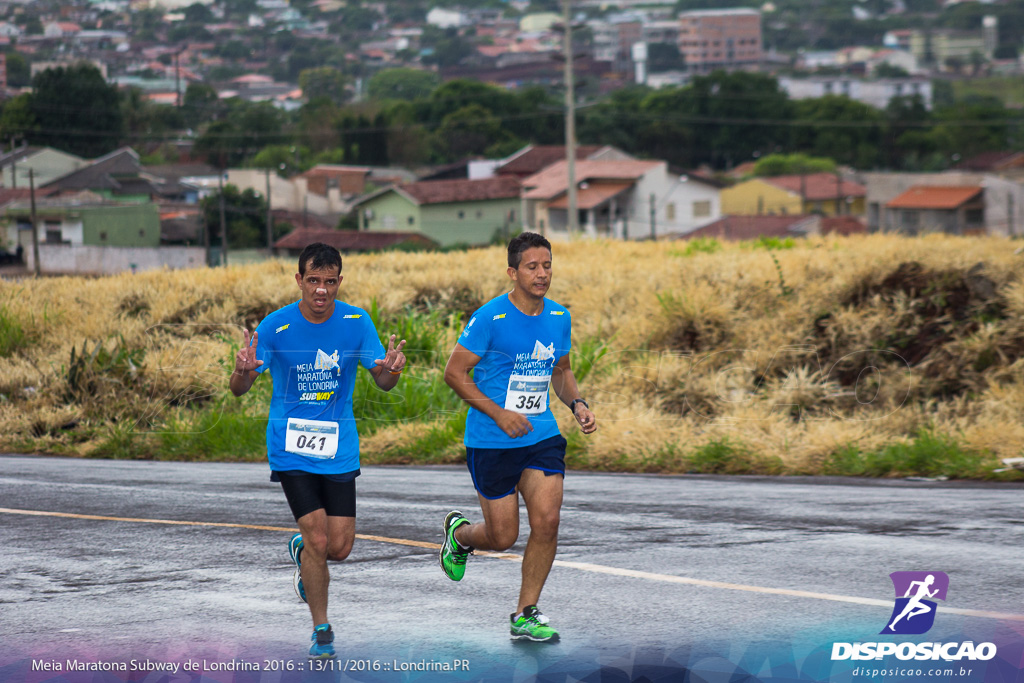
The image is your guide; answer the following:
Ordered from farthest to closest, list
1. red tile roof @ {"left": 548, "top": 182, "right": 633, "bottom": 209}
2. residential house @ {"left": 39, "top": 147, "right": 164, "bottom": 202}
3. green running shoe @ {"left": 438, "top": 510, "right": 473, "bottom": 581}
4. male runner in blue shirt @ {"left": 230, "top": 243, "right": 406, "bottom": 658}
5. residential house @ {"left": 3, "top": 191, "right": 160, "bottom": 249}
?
red tile roof @ {"left": 548, "top": 182, "right": 633, "bottom": 209} < residential house @ {"left": 39, "top": 147, "right": 164, "bottom": 202} < residential house @ {"left": 3, "top": 191, "right": 160, "bottom": 249} < green running shoe @ {"left": 438, "top": 510, "right": 473, "bottom": 581} < male runner in blue shirt @ {"left": 230, "top": 243, "right": 406, "bottom": 658}

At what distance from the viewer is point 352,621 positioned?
6.20m

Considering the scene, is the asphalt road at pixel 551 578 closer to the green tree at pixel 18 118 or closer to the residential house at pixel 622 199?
the green tree at pixel 18 118

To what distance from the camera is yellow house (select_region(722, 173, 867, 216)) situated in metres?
89.1

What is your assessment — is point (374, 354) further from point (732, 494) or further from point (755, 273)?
point (755, 273)

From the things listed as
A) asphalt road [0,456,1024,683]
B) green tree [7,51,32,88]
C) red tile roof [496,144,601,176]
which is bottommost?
red tile roof [496,144,601,176]

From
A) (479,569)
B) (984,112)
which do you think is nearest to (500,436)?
(479,569)

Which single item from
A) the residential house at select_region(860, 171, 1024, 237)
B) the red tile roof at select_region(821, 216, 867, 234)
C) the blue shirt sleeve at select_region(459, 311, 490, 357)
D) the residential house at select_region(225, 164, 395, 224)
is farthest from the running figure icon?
the residential house at select_region(225, 164, 395, 224)

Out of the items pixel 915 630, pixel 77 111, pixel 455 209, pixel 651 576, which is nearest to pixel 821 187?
pixel 455 209

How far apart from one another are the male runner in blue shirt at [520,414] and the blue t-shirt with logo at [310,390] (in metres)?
0.56

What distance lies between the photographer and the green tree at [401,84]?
141 meters

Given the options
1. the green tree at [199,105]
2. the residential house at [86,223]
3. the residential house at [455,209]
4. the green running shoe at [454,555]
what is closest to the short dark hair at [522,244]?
the green running shoe at [454,555]

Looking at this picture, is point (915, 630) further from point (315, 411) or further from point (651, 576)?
point (315, 411)

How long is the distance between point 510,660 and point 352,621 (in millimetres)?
1140

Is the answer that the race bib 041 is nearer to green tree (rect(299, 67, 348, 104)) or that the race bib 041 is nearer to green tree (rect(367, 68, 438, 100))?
green tree (rect(367, 68, 438, 100))
